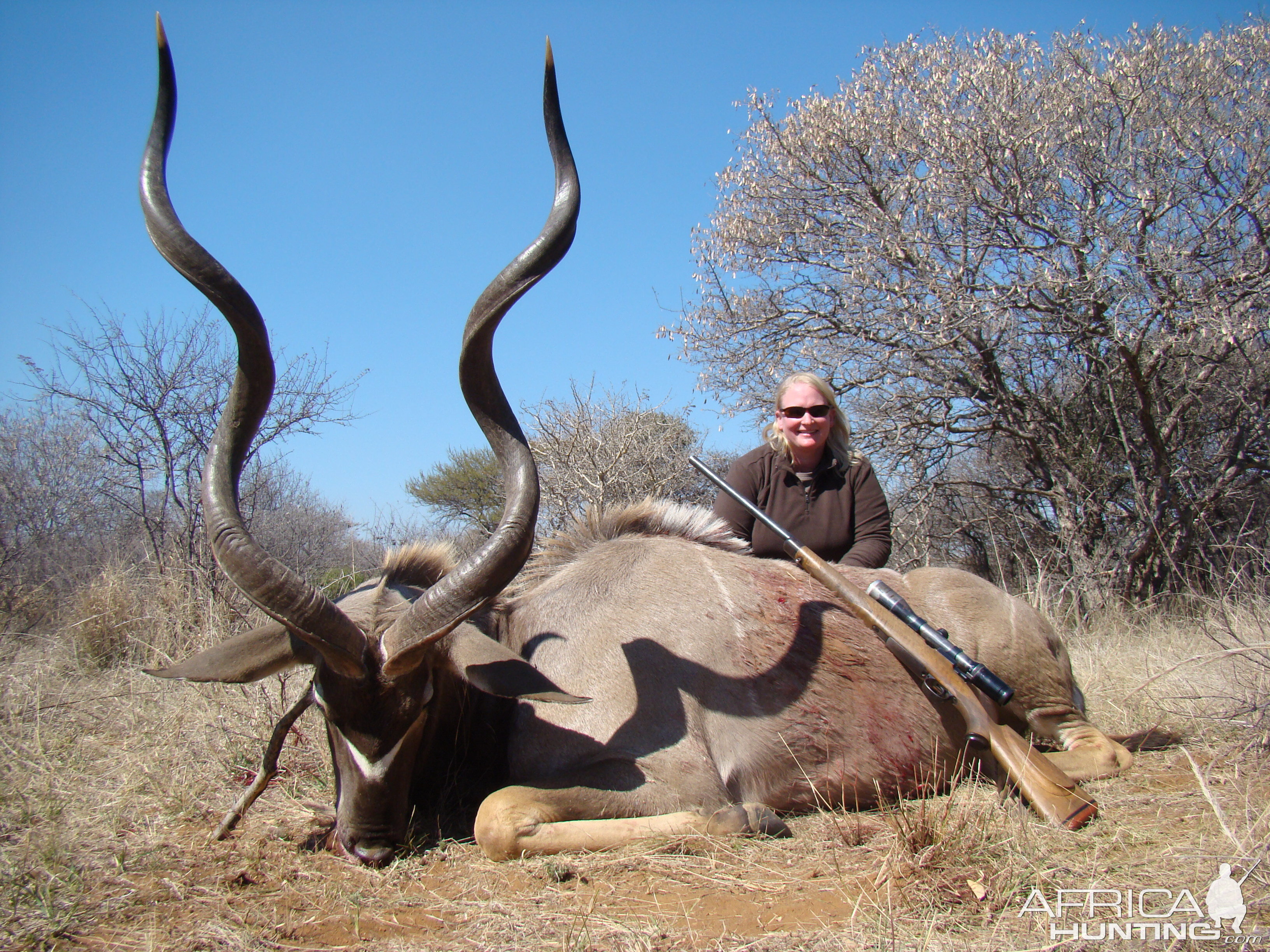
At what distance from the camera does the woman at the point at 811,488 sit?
4836 mm

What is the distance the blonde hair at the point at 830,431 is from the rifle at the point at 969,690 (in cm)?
113

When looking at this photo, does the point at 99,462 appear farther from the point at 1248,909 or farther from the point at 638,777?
the point at 1248,909

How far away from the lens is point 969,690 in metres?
3.36

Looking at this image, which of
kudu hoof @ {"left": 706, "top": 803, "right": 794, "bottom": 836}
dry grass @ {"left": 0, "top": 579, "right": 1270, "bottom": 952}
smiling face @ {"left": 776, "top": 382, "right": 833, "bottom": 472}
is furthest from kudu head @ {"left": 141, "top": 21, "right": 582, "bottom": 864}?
smiling face @ {"left": 776, "top": 382, "right": 833, "bottom": 472}

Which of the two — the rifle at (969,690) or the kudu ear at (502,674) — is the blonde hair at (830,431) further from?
the kudu ear at (502,674)

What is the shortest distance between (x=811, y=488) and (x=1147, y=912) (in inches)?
119

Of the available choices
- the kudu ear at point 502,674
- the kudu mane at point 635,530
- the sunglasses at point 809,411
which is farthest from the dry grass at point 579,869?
the sunglasses at point 809,411

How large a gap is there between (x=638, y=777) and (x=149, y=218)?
8.88ft

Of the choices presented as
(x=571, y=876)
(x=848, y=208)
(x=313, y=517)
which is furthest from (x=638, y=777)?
(x=313, y=517)

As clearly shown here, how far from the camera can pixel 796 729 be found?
3387mm

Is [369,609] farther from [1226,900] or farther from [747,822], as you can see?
[1226,900]

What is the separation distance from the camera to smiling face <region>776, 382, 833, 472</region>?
4.88 m

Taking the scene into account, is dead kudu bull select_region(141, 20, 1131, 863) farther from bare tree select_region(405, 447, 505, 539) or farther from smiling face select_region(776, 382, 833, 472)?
bare tree select_region(405, 447, 505, 539)

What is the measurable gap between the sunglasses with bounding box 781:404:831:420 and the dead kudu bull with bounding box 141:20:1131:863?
1128 mm
